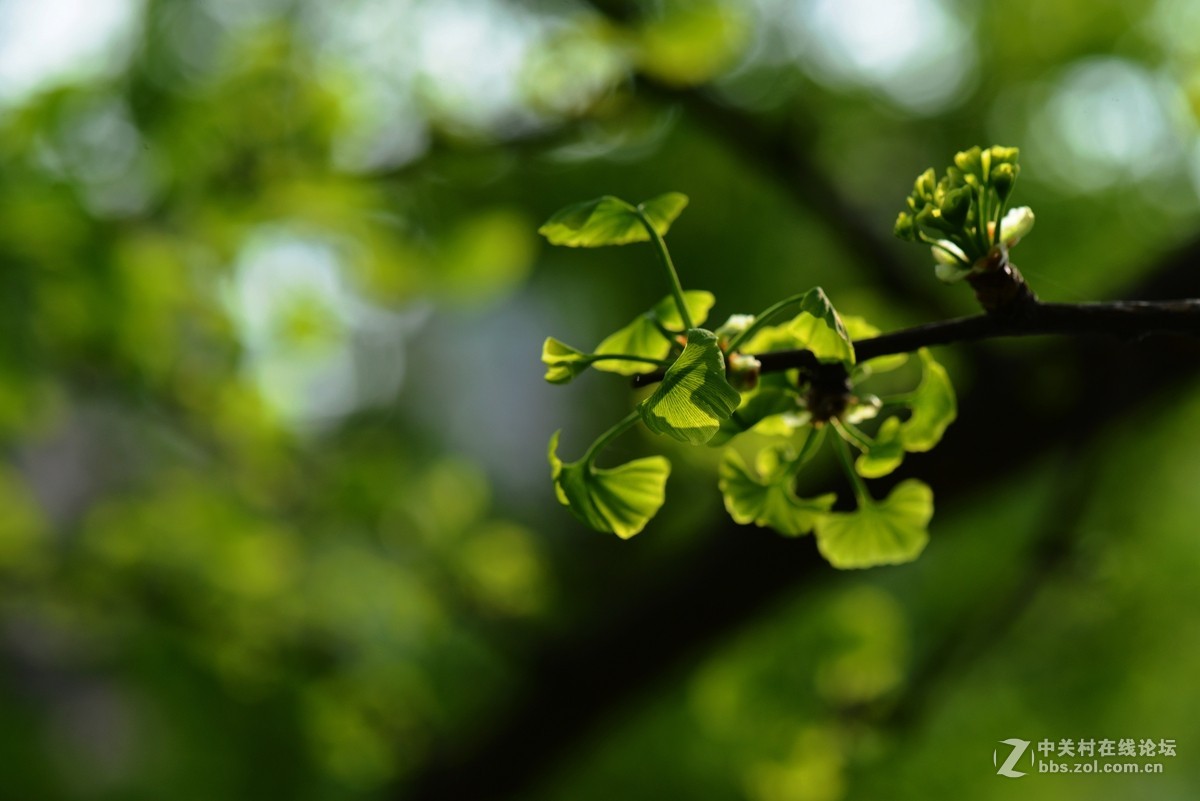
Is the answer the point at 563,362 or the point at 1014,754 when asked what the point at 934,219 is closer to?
the point at 563,362

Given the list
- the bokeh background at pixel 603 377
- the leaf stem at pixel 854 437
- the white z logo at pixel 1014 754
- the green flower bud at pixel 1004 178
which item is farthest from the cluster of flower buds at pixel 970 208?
the white z logo at pixel 1014 754

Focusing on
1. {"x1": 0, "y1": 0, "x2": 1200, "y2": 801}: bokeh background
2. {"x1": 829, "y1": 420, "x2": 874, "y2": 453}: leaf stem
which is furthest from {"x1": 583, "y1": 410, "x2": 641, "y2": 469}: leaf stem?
{"x1": 0, "y1": 0, "x2": 1200, "y2": 801}: bokeh background

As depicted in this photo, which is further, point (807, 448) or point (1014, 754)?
point (1014, 754)

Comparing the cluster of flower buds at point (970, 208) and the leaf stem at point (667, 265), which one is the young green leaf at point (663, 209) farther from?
the cluster of flower buds at point (970, 208)

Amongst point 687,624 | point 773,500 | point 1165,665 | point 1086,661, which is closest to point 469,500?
point 687,624

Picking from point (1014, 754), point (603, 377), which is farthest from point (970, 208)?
point (603, 377)

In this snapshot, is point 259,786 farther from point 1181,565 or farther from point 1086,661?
point 1181,565

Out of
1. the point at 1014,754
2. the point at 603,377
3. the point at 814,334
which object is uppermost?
the point at 603,377

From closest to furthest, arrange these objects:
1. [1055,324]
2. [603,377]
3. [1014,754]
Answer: [1055,324]
[1014,754]
[603,377]
